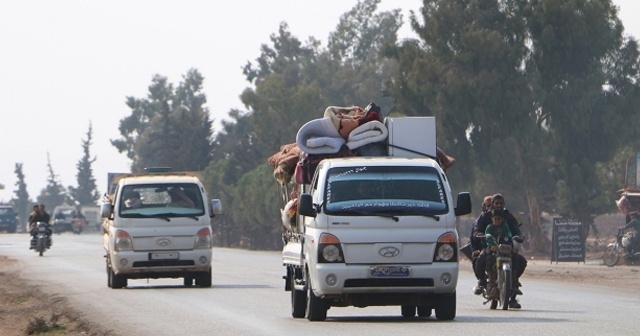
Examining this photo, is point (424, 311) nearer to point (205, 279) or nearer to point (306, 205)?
point (306, 205)

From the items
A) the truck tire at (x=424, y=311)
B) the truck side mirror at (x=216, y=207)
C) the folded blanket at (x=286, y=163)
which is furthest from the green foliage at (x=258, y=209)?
the truck tire at (x=424, y=311)

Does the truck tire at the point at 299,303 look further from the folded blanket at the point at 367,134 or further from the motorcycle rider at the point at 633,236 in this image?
the motorcycle rider at the point at 633,236

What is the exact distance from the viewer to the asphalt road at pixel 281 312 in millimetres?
16984

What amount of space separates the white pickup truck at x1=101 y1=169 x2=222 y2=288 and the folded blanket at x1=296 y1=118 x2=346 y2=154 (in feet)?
28.6

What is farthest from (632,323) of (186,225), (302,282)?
(186,225)

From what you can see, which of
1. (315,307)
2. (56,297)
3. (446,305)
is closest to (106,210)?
(56,297)

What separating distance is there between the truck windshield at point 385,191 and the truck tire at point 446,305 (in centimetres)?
104

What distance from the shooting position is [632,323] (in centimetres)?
1792

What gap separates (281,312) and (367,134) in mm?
2756

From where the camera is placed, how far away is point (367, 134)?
19859 millimetres

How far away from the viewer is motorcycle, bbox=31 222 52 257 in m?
51.2

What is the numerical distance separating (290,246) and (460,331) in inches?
173

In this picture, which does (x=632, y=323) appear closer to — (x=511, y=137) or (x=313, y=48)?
(x=511, y=137)

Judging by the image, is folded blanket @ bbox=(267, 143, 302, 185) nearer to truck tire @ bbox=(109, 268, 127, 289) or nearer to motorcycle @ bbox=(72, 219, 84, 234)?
truck tire @ bbox=(109, 268, 127, 289)
